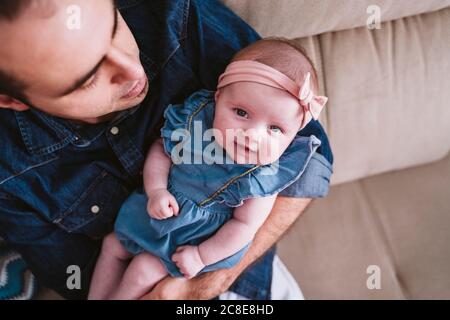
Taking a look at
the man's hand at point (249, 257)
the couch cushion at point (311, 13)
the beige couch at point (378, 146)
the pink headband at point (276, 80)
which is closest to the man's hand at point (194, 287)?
the man's hand at point (249, 257)

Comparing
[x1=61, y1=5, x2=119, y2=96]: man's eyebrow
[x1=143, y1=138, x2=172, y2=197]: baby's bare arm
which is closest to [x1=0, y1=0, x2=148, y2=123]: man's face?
[x1=61, y1=5, x2=119, y2=96]: man's eyebrow

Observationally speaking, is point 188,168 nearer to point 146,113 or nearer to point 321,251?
point 146,113

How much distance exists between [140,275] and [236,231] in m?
0.20

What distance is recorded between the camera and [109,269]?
864 mm

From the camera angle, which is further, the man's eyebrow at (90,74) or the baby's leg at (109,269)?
the baby's leg at (109,269)

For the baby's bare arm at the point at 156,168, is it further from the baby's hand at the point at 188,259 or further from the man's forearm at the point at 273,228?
the man's forearm at the point at 273,228

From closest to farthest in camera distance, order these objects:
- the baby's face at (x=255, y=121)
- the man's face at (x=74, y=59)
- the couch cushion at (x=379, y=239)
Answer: the man's face at (x=74, y=59) → the baby's face at (x=255, y=121) → the couch cushion at (x=379, y=239)

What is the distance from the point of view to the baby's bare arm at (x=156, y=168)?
30.5 inches

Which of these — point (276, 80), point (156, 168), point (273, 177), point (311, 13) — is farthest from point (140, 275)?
point (311, 13)

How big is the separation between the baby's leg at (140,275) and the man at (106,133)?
0.02 metres

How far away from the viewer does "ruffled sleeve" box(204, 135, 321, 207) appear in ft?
2.40

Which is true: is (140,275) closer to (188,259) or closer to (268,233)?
(188,259)

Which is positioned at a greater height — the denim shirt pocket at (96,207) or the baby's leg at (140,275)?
the denim shirt pocket at (96,207)

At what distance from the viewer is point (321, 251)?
1.08m
